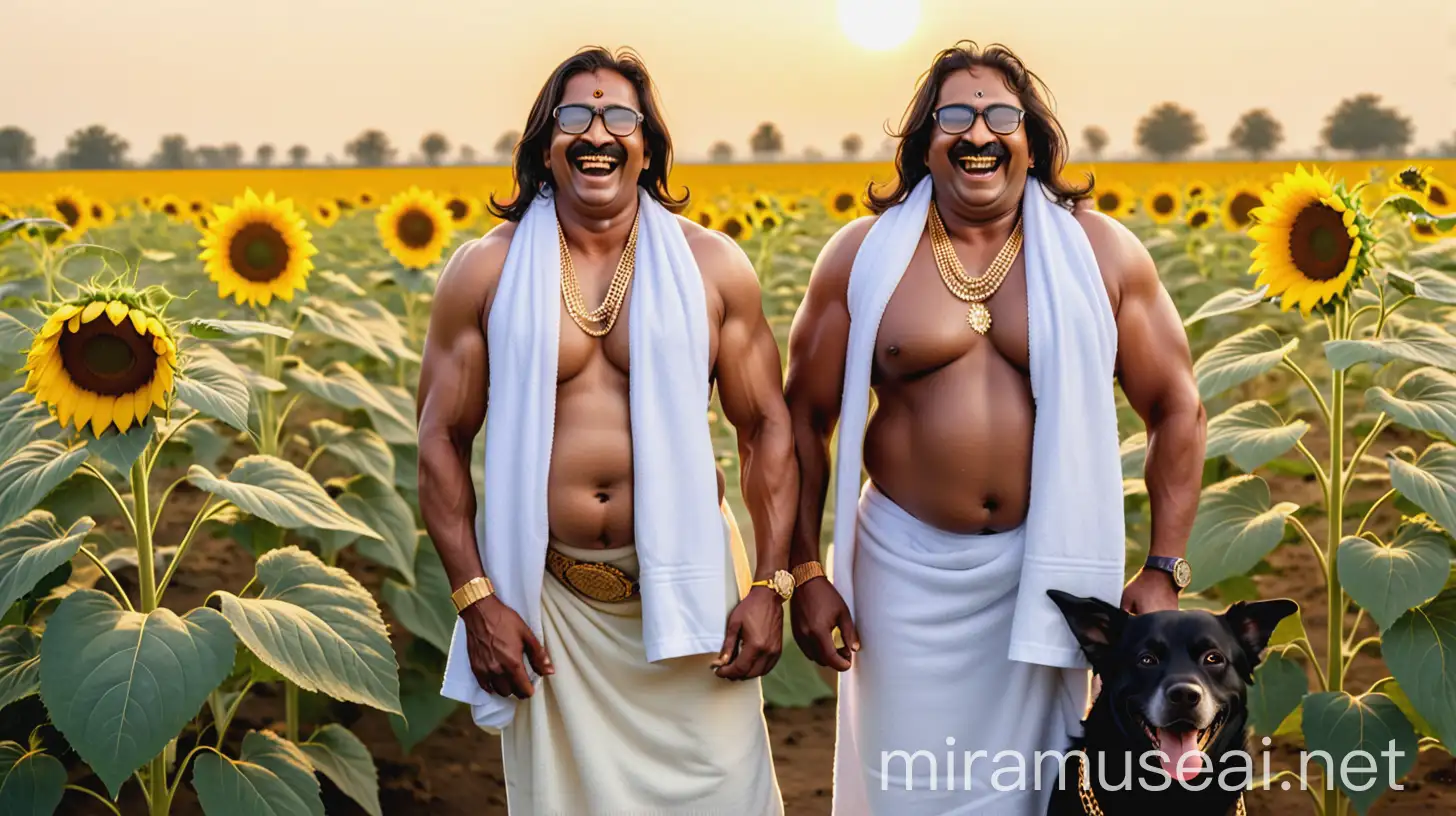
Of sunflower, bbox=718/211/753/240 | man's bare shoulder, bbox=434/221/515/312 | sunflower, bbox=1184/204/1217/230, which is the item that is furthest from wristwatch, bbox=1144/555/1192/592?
sunflower, bbox=1184/204/1217/230

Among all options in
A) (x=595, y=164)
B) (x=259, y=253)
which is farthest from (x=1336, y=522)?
(x=259, y=253)

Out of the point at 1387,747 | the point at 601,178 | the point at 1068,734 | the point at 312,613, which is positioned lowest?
the point at 1387,747

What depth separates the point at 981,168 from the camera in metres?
3.23

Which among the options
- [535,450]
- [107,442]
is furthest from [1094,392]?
[107,442]

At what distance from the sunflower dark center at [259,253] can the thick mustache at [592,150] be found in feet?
7.40

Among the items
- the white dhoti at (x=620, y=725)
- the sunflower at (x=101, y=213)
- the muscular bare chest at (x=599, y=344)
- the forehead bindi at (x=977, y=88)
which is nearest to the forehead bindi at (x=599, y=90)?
the muscular bare chest at (x=599, y=344)

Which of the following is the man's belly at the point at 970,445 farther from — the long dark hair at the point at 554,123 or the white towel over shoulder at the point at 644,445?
the long dark hair at the point at 554,123

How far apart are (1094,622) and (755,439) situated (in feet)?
2.85

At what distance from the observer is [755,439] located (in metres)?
3.36

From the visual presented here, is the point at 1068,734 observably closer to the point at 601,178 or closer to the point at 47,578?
the point at 601,178

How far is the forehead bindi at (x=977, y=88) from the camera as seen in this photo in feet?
10.6

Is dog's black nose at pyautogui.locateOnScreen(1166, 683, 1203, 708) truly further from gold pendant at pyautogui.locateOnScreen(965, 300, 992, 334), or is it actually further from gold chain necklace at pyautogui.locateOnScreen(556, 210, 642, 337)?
gold chain necklace at pyautogui.locateOnScreen(556, 210, 642, 337)

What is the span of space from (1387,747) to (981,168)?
1893 millimetres

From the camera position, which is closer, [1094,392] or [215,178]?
[1094,392]
